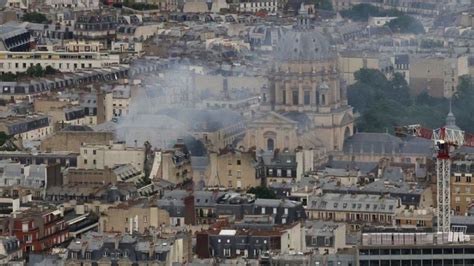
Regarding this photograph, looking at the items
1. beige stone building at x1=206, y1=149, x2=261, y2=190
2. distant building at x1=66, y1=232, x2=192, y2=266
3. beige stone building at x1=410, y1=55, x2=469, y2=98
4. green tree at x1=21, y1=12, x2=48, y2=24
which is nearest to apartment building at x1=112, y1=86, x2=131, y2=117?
beige stone building at x1=206, y1=149, x2=261, y2=190

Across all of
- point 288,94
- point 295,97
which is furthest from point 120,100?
point 295,97

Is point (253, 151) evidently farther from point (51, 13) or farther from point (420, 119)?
point (51, 13)

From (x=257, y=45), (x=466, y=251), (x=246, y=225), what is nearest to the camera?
(x=466, y=251)

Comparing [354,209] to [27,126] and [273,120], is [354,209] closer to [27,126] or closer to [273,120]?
[273,120]

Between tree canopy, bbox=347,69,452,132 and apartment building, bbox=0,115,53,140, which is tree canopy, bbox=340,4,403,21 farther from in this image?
apartment building, bbox=0,115,53,140

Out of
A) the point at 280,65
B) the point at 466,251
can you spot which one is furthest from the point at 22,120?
the point at 466,251
